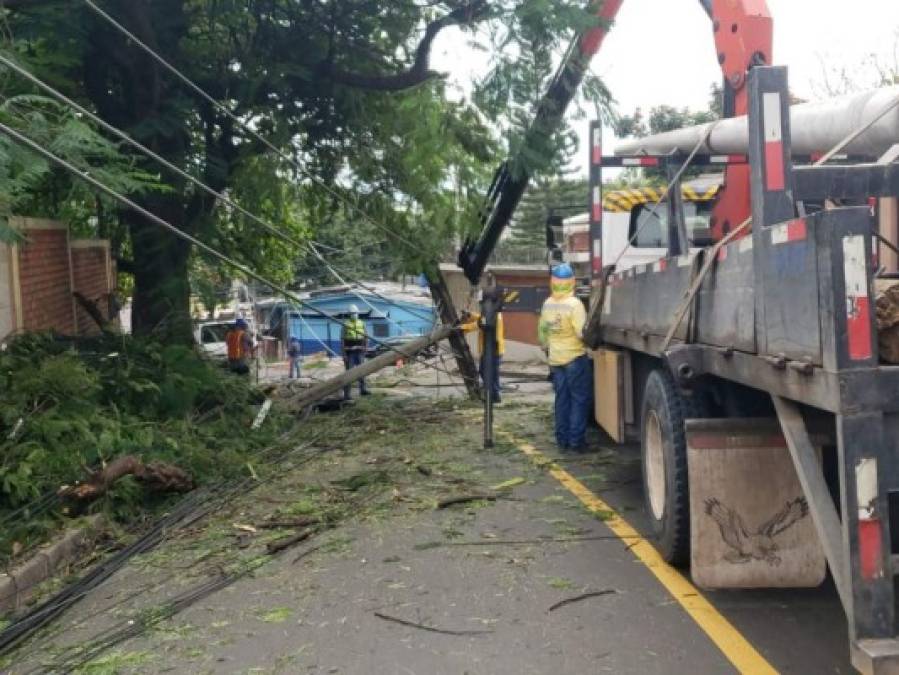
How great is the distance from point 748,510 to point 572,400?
4.89 meters

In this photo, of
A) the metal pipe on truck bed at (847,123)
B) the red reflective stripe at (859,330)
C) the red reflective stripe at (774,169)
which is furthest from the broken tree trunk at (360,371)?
the red reflective stripe at (859,330)

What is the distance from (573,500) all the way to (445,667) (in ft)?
11.0

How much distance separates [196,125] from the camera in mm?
11977

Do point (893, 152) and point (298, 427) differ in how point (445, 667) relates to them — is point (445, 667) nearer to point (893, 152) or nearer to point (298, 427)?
point (893, 152)

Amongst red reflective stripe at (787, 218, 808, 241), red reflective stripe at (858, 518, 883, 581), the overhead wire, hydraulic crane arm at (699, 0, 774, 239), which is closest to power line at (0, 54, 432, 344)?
the overhead wire

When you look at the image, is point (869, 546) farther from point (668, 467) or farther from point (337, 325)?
point (337, 325)

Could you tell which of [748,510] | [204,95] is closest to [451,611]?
[748,510]

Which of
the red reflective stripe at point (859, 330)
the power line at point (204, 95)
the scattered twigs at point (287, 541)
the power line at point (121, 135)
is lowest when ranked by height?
the scattered twigs at point (287, 541)

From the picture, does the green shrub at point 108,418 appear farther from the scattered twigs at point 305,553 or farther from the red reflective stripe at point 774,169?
the red reflective stripe at point 774,169

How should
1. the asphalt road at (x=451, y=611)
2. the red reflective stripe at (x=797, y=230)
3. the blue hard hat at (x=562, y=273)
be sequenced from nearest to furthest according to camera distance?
1. the red reflective stripe at (x=797, y=230)
2. the asphalt road at (x=451, y=611)
3. the blue hard hat at (x=562, y=273)

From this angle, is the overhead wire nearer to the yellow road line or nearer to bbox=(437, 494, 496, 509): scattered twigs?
bbox=(437, 494, 496, 509): scattered twigs

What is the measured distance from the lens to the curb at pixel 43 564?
574 centimetres

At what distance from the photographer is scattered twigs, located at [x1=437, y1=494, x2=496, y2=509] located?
7.47 metres

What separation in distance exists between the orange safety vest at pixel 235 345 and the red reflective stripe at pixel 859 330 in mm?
15078
